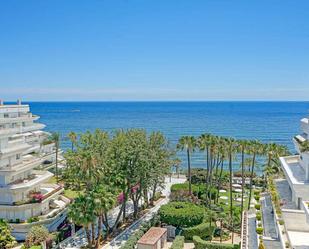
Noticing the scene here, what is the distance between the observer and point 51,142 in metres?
80.3

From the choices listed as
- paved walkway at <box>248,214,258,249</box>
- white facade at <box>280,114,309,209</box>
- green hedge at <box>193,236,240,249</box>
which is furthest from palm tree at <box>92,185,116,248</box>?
white facade at <box>280,114,309,209</box>

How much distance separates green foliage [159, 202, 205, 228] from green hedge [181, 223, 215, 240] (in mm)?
1288

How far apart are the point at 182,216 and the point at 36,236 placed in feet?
53.7

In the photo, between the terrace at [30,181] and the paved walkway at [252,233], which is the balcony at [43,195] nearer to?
the terrace at [30,181]

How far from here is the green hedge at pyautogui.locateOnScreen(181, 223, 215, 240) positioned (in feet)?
135

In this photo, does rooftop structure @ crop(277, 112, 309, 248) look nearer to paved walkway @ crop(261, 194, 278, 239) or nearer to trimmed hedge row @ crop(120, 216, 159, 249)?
paved walkway @ crop(261, 194, 278, 239)

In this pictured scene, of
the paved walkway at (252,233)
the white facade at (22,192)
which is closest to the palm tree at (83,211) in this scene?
the white facade at (22,192)

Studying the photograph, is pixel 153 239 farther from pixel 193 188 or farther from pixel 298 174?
pixel 193 188

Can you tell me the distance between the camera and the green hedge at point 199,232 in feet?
135

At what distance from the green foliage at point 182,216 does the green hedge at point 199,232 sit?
1.29 m

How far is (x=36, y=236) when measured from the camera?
1512 inches

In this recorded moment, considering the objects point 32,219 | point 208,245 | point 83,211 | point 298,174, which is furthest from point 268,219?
point 32,219

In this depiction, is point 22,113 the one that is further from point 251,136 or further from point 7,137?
point 251,136

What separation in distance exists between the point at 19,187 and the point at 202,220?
22.3 meters
